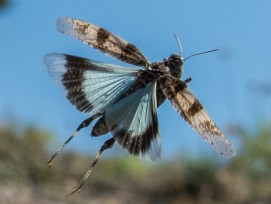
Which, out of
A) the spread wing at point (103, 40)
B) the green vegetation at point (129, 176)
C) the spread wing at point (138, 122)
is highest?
the spread wing at point (103, 40)

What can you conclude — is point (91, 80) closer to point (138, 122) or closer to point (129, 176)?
point (138, 122)

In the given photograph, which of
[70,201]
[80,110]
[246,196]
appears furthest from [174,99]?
[246,196]

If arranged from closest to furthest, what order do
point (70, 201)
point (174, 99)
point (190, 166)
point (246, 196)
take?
1. point (174, 99)
2. point (70, 201)
3. point (246, 196)
4. point (190, 166)

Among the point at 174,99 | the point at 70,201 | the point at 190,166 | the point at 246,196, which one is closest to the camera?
the point at 174,99

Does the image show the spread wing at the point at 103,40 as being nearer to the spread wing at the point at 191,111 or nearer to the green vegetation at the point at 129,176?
the spread wing at the point at 191,111

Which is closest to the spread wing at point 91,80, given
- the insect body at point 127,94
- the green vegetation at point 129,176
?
the insect body at point 127,94

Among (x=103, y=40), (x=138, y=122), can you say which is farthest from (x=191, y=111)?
(x=103, y=40)

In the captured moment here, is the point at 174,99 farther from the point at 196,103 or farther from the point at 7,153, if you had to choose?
the point at 7,153
